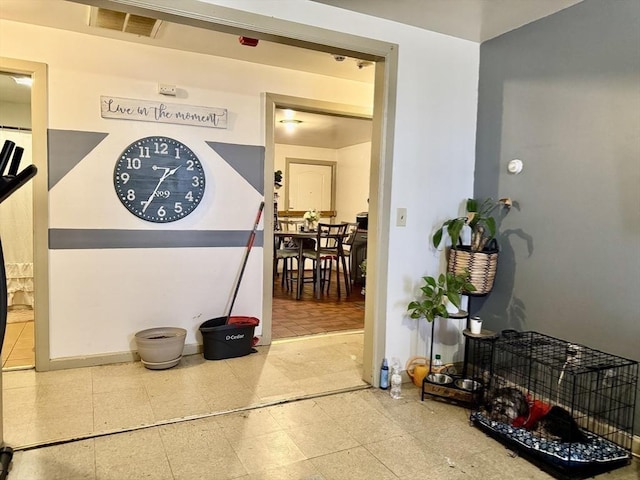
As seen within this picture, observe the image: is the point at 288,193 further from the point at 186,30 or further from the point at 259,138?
the point at 186,30

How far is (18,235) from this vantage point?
179 inches

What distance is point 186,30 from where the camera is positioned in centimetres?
283

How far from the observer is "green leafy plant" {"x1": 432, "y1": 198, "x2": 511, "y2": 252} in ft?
8.87

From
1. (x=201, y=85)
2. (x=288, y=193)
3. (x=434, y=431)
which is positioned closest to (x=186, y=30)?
(x=201, y=85)

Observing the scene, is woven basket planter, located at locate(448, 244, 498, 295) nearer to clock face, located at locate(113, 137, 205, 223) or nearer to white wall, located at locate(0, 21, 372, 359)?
white wall, located at locate(0, 21, 372, 359)

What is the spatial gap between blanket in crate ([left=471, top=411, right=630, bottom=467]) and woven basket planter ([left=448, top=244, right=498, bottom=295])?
828 mm

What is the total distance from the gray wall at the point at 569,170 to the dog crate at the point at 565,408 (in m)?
0.15

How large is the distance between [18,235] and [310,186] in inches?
181

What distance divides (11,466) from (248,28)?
2.31 metres

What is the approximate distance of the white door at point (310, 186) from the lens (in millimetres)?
7824

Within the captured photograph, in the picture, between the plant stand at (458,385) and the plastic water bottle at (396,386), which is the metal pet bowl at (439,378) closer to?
the plant stand at (458,385)

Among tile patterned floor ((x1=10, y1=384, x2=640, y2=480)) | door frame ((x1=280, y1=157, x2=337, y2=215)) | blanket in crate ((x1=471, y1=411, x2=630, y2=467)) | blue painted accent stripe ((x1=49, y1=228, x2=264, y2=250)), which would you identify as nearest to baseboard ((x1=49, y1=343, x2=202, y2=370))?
blue painted accent stripe ((x1=49, y1=228, x2=264, y2=250))

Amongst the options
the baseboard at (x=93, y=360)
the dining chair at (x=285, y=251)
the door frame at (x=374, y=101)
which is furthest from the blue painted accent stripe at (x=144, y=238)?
the dining chair at (x=285, y=251)

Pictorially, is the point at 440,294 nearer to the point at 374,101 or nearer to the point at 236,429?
the point at 374,101
